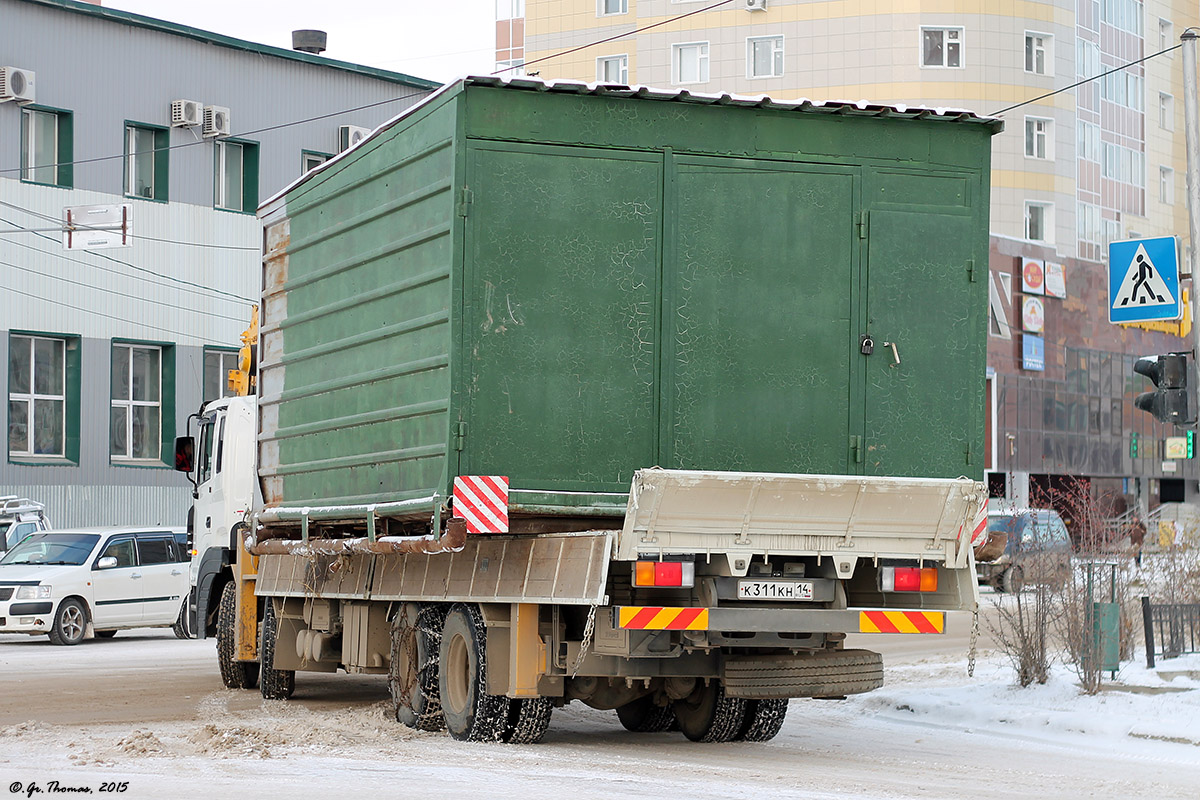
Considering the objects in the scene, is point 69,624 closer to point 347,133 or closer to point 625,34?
point 347,133

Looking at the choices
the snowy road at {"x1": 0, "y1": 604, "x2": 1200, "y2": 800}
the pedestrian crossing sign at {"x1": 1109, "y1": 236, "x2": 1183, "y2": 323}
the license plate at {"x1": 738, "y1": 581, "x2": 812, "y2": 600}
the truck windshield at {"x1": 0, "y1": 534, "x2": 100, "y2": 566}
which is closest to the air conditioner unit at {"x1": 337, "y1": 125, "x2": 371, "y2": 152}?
the truck windshield at {"x1": 0, "y1": 534, "x2": 100, "y2": 566}

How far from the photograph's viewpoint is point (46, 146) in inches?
1497

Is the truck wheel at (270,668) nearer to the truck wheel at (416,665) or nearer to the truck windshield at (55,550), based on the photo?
the truck wheel at (416,665)

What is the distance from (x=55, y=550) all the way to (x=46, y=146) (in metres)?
15.3

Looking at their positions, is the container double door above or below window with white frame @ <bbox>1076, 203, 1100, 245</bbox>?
below

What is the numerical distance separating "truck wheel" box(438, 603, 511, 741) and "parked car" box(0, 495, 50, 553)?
1862cm

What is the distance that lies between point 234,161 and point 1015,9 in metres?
34.2

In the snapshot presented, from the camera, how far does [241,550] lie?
16.8 meters

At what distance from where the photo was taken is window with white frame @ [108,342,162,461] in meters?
39.3

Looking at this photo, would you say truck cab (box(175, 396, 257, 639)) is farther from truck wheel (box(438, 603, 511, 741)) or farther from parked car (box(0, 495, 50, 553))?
parked car (box(0, 495, 50, 553))

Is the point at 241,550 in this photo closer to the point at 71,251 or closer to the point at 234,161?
the point at 71,251

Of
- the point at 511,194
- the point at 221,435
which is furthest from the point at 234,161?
the point at 511,194

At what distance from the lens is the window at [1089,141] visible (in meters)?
68.2

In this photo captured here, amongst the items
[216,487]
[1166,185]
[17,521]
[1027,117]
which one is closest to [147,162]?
[17,521]
